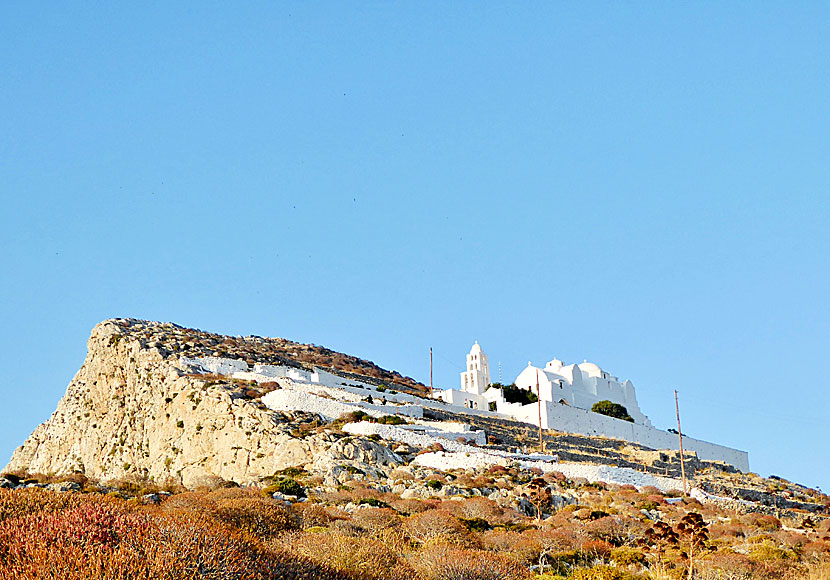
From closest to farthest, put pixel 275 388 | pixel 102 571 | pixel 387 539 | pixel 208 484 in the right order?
pixel 102 571, pixel 387 539, pixel 208 484, pixel 275 388

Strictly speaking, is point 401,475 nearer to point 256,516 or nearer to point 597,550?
point 597,550

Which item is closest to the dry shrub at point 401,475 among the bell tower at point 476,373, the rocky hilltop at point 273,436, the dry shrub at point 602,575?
the rocky hilltop at point 273,436

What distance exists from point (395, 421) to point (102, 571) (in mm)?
34646

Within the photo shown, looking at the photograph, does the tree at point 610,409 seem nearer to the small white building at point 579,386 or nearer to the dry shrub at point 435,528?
the small white building at point 579,386

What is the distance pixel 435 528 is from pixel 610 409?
61.8 metres

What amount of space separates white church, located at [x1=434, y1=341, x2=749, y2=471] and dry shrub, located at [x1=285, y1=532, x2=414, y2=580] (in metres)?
46.4

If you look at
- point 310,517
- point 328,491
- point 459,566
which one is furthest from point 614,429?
point 459,566

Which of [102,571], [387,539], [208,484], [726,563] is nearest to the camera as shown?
[102,571]

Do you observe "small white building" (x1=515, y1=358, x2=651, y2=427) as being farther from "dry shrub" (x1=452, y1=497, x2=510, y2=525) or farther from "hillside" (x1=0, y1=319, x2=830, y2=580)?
"dry shrub" (x1=452, y1=497, x2=510, y2=525)

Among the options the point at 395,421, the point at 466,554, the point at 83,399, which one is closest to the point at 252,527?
the point at 466,554

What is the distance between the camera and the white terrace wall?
61.4 meters

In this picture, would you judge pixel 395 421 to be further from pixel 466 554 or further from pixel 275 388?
pixel 466 554

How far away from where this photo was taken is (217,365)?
50875mm

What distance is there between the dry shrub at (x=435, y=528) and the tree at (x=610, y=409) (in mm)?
59776
